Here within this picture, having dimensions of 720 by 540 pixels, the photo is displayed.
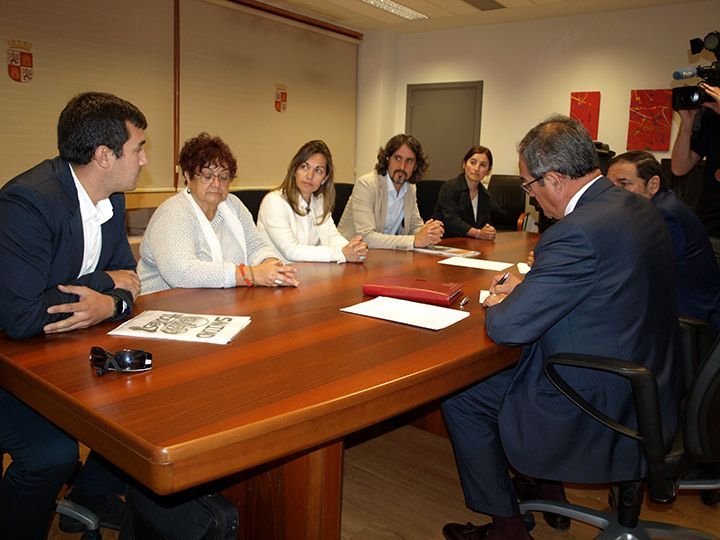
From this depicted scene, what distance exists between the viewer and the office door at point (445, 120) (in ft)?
24.8

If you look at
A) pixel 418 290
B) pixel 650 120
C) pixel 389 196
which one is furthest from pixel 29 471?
pixel 650 120

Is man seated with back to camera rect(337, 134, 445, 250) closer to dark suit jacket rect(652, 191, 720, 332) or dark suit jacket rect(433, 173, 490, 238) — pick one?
dark suit jacket rect(433, 173, 490, 238)

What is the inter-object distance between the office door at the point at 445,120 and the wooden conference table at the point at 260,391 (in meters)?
6.07

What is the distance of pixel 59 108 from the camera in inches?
194

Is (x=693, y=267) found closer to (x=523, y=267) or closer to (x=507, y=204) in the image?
(x=523, y=267)

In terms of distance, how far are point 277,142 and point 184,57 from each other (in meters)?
1.50

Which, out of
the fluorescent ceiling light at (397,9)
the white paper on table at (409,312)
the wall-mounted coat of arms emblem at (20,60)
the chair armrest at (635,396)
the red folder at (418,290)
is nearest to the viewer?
the chair armrest at (635,396)

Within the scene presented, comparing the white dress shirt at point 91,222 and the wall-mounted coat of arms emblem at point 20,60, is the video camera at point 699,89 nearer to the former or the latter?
the white dress shirt at point 91,222

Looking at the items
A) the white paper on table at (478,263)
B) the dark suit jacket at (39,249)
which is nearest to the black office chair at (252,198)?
the white paper on table at (478,263)

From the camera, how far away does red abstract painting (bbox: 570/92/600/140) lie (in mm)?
6605

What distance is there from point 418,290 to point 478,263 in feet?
2.89

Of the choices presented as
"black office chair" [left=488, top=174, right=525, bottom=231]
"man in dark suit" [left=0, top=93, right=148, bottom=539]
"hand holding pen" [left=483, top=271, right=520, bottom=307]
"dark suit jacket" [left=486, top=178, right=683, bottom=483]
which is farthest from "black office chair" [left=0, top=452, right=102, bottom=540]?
"black office chair" [left=488, top=174, right=525, bottom=231]

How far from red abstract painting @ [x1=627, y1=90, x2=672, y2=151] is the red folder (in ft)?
16.8

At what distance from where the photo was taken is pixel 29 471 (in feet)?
5.00
